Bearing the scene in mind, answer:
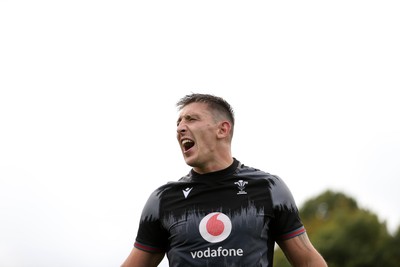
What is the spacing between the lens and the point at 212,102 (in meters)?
8.21

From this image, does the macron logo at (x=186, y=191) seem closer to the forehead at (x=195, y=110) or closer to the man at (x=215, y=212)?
the man at (x=215, y=212)

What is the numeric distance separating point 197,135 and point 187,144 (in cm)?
14

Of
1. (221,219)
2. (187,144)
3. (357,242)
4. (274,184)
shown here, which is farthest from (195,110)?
(357,242)

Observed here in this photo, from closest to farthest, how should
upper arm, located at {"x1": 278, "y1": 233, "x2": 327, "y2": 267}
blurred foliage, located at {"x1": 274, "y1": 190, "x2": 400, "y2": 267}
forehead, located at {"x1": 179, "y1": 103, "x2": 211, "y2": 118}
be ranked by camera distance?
upper arm, located at {"x1": 278, "y1": 233, "x2": 327, "y2": 267} < forehead, located at {"x1": 179, "y1": 103, "x2": 211, "y2": 118} < blurred foliage, located at {"x1": 274, "y1": 190, "x2": 400, "y2": 267}

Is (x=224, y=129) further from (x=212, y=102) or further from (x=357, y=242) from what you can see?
(x=357, y=242)

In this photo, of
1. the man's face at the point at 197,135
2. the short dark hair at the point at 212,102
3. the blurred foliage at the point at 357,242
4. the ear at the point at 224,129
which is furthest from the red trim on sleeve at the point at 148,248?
the blurred foliage at the point at 357,242

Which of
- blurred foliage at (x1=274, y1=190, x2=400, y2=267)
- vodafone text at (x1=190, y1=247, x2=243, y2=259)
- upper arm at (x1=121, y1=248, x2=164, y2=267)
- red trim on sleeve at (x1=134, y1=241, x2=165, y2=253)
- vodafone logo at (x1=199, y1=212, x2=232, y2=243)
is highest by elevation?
vodafone logo at (x1=199, y1=212, x2=232, y2=243)

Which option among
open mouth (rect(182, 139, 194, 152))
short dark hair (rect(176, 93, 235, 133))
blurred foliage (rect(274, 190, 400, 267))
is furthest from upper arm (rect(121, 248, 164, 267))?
blurred foliage (rect(274, 190, 400, 267))

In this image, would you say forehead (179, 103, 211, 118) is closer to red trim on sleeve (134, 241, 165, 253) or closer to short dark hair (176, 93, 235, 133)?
short dark hair (176, 93, 235, 133)

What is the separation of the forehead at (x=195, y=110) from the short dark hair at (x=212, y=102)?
7 cm

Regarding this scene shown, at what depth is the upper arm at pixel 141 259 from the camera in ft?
25.7

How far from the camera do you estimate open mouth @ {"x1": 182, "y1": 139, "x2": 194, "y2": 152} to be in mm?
7914

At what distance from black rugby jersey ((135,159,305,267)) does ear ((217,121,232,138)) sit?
0.99 ft

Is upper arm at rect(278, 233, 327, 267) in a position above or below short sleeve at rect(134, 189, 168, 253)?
below
